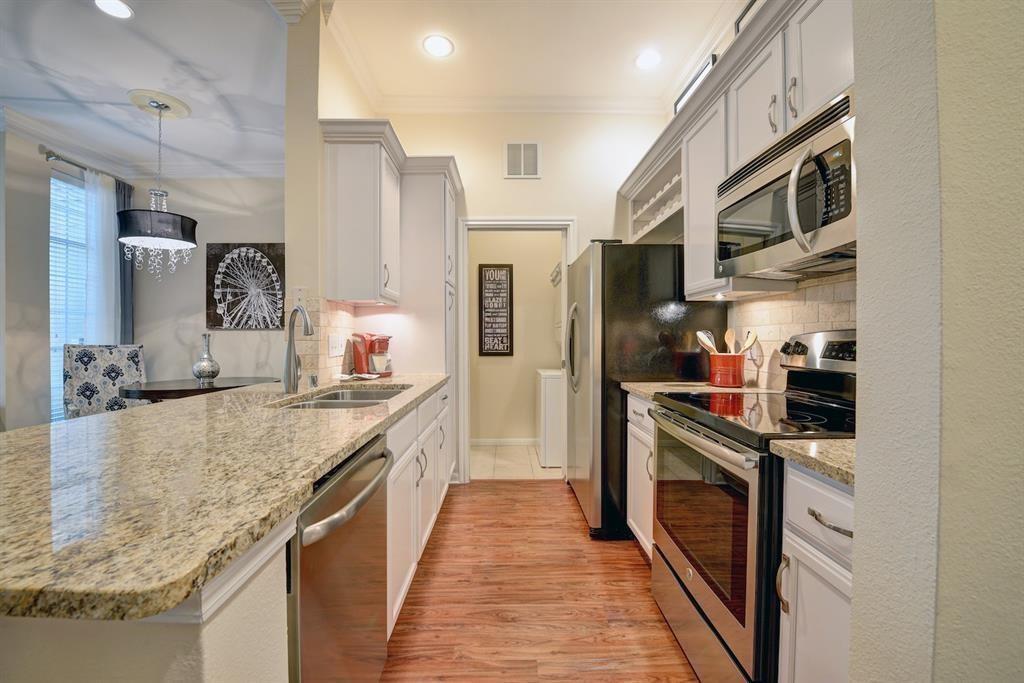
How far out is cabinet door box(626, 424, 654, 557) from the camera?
2.02 metres

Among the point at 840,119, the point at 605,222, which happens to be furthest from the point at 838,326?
the point at 605,222

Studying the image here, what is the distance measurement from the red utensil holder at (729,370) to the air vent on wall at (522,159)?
6.84ft

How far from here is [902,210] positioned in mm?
481

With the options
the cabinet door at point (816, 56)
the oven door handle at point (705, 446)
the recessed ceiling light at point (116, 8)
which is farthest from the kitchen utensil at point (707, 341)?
the recessed ceiling light at point (116, 8)

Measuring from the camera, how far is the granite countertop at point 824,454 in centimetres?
84

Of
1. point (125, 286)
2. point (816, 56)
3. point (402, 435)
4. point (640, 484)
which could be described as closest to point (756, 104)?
point (816, 56)

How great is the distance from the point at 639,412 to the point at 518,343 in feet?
8.48

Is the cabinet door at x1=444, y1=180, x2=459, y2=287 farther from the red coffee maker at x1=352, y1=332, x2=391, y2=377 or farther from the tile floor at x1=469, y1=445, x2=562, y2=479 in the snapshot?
the tile floor at x1=469, y1=445, x2=562, y2=479

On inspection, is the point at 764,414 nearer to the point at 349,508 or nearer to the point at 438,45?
the point at 349,508

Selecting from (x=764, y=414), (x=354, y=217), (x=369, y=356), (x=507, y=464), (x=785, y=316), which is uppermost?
(x=354, y=217)

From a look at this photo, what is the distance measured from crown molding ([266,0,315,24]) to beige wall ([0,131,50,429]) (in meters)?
2.94

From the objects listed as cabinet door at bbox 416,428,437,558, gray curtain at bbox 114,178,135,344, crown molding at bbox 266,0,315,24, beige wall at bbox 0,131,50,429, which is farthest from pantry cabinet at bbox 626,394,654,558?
gray curtain at bbox 114,178,135,344

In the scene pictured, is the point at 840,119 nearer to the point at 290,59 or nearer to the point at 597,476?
the point at 597,476

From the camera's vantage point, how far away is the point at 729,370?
2111mm
